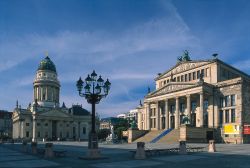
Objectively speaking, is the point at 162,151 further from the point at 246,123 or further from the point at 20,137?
the point at 20,137

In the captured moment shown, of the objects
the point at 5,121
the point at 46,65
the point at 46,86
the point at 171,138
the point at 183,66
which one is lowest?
the point at 5,121

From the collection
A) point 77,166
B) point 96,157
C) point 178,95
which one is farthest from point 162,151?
point 178,95

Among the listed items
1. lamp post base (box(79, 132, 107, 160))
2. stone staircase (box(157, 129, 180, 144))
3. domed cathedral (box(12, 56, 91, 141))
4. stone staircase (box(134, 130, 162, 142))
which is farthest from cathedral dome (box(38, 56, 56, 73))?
lamp post base (box(79, 132, 107, 160))

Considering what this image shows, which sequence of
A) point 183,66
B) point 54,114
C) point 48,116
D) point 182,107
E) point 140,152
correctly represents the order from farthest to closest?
point 54,114, point 48,116, point 183,66, point 182,107, point 140,152

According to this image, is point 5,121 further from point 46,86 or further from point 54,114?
point 54,114

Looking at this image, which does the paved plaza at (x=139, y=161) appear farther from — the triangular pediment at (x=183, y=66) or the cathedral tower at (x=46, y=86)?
the cathedral tower at (x=46, y=86)

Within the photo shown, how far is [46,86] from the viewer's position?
462 feet

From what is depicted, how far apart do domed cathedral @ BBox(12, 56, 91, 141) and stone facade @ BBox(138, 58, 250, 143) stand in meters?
63.4

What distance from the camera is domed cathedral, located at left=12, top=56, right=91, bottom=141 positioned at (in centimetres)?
13225

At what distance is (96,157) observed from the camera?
2602cm

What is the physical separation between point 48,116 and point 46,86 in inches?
557

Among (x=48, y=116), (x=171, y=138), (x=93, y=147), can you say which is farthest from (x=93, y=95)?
(x=48, y=116)

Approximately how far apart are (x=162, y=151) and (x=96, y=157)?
27.8 feet

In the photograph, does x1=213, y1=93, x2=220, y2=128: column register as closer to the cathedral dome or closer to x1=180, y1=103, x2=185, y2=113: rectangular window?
x1=180, y1=103, x2=185, y2=113: rectangular window
